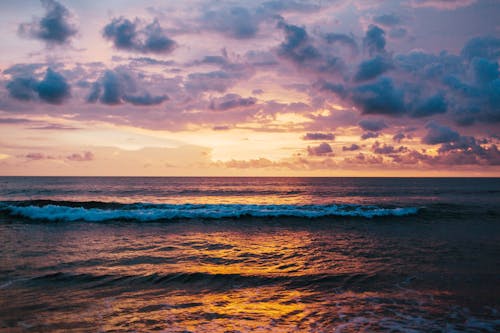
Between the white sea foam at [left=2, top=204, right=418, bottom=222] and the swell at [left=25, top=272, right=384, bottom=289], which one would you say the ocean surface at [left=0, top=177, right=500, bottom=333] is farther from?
the white sea foam at [left=2, top=204, right=418, bottom=222]

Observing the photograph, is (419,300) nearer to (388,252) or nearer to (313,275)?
(313,275)

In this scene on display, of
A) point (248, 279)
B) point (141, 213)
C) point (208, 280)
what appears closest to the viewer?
point (208, 280)

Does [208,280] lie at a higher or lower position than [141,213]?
lower

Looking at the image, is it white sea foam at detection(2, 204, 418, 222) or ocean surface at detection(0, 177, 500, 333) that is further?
white sea foam at detection(2, 204, 418, 222)

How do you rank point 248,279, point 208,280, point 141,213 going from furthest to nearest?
point 141,213 < point 248,279 < point 208,280

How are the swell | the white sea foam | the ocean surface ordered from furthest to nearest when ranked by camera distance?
the white sea foam → the swell → the ocean surface

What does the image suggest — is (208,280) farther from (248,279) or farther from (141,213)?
(141,213)

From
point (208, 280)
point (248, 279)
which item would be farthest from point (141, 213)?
point (248, 279)

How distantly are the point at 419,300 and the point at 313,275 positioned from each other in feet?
10.9

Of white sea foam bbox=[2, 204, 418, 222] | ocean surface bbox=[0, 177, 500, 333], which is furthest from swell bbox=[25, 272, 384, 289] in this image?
white sea foam bbox=[2, 204, 418, 222]

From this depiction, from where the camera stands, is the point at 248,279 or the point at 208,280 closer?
the point at 208,280

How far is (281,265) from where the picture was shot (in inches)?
494

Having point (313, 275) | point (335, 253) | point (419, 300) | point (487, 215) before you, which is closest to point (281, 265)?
point (313, 275)

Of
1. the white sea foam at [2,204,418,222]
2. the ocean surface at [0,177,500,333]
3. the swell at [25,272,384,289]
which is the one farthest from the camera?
the white sea foam at [2,204,418,222]
